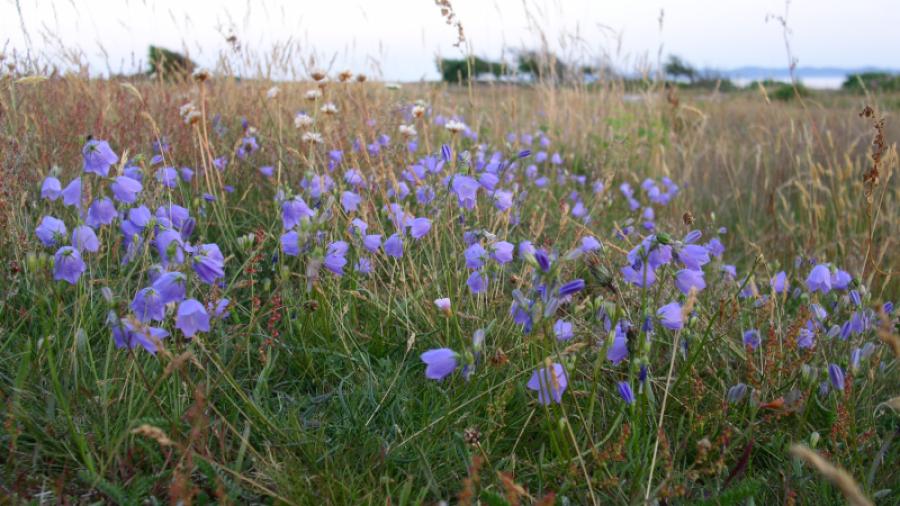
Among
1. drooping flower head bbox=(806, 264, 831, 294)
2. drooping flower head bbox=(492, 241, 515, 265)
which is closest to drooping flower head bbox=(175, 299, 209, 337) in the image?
drooping flower head bbox=(492, 241, 515, 265)

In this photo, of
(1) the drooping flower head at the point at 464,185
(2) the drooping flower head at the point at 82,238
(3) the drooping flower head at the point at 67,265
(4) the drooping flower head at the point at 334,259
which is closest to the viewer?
(3) the drooping flower head at the point at 67,265

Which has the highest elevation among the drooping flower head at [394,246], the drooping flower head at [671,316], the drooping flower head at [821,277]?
the drooping flower head at [394,246]

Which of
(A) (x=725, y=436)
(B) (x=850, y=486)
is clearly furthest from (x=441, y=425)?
(B) (x=850, y=486)

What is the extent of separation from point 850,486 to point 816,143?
583 cm

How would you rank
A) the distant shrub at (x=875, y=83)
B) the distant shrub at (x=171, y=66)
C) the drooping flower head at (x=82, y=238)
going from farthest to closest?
the distant shrub at (x=875, y=83), the distant shrub at (x=171, y=66), the drooping flower head at (x=82, y=238)

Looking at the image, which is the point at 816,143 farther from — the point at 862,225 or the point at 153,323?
the point at 153,323

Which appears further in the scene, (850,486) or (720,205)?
(720,205)

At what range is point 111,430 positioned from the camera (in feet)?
5.11

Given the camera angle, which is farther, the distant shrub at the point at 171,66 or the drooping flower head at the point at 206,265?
the distant shrub at the point at 171,66

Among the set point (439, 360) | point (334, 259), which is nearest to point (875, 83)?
point (334, 259)

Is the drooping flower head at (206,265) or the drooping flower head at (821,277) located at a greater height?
the drooping flower head at (206,265)

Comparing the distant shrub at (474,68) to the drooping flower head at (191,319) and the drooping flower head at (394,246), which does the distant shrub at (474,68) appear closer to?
the drooping flower head at (394,246)

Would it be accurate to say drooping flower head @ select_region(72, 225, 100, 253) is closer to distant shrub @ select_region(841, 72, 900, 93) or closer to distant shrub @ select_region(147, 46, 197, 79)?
distant shrub @ select_region(147, 46, 197, 79)

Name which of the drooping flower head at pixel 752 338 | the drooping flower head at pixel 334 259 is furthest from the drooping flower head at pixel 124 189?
the drooping flower head at pixel 752 338
